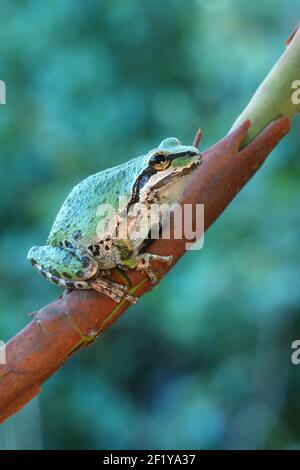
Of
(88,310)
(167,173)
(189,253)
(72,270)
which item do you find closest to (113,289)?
(88,310)

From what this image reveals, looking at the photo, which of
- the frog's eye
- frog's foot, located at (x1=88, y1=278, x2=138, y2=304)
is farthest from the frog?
frog's foot, located at (x1=88, y1=278, x2=138, y2=304)

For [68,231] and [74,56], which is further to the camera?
[74,56]

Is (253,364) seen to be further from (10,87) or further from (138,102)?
(10,87)

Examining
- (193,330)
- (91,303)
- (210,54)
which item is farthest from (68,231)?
(210,54)

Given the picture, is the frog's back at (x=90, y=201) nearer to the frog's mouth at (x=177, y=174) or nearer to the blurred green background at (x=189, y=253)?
the frog's mouth at (x=177, y=174)

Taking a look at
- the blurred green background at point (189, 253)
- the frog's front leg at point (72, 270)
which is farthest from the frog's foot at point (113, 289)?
the blurred green background at point (189, 253)

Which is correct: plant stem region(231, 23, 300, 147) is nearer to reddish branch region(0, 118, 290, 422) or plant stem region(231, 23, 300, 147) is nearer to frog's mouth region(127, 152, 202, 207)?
reddish branch region(0, 118, 290, 422)
